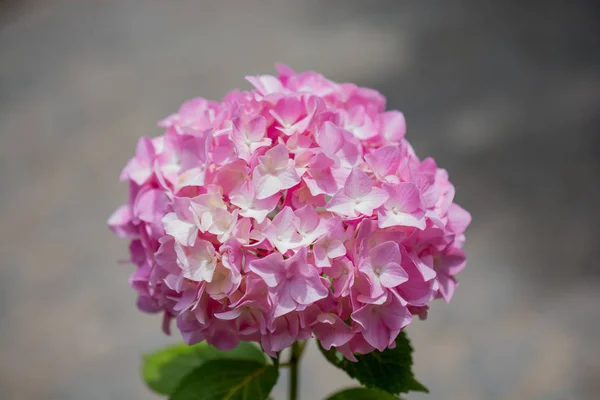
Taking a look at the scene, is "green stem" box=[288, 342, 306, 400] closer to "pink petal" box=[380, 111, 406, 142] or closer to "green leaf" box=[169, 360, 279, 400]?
"green leaf" box=[169, 360, 279, 400]

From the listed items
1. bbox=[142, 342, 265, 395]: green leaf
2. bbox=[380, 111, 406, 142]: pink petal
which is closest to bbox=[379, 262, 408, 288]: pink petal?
bbox=[380, 111, 406, 142]: pink petal

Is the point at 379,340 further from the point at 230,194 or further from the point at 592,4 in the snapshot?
the point at 592,4

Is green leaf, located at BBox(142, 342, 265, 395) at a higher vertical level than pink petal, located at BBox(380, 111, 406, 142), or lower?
lower

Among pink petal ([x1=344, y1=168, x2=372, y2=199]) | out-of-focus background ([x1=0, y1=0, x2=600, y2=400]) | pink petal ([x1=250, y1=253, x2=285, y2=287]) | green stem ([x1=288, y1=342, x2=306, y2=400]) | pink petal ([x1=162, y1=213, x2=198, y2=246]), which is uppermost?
out-of-focus background ([x1=0, y1=0, x2=600, y2=400])

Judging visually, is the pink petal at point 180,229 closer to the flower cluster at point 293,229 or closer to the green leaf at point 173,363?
the flower cluster at point 293,229

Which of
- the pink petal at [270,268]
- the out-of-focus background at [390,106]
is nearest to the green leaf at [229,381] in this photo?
the pink petal at [270,268]
